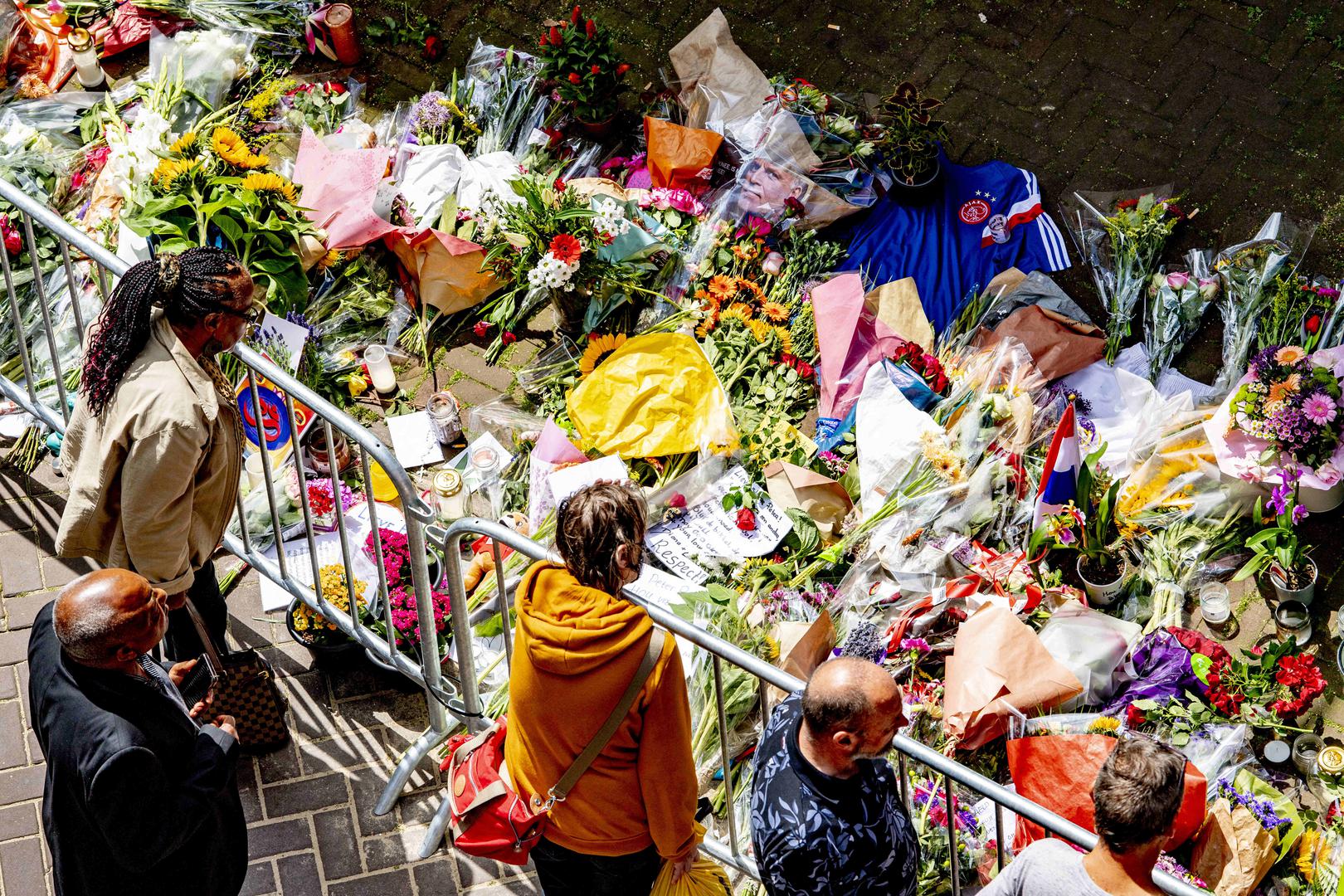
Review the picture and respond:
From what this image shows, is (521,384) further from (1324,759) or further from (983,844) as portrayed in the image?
(1324,759)

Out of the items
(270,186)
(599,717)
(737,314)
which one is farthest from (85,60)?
(599,717)

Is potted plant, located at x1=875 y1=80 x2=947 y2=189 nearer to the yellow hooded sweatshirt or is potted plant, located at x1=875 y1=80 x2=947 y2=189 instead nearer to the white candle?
the white candle

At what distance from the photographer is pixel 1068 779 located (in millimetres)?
4219

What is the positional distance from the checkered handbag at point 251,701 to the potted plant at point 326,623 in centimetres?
18

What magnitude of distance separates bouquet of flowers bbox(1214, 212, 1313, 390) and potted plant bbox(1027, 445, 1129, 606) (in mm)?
1061

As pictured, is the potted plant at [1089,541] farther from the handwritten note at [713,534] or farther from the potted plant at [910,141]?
the potted plant at [910,141]

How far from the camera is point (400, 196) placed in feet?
20.6

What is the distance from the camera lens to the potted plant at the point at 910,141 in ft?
20.9

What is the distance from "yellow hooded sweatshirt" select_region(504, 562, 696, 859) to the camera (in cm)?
308

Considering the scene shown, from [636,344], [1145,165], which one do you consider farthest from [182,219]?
[1145,165]

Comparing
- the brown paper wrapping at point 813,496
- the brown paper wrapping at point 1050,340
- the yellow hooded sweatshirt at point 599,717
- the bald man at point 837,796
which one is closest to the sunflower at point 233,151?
the brown paper wrapping at point 813,496

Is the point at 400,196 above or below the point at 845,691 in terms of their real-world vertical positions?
below

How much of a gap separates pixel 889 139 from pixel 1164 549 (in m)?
2.40

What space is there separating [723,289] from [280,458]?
6.68 feet
